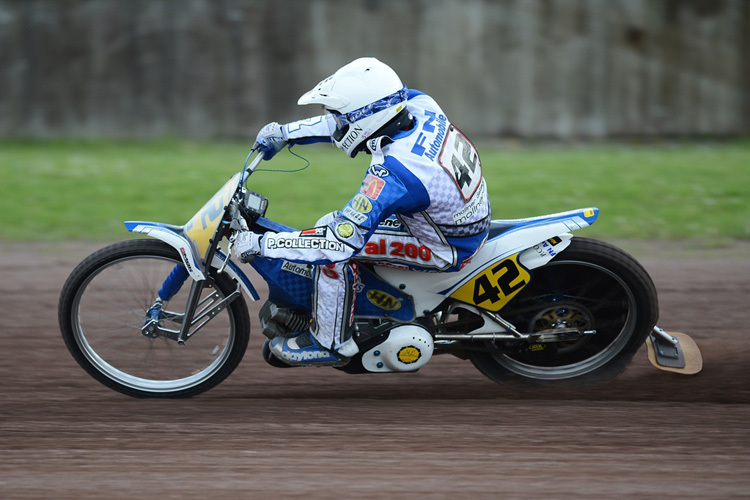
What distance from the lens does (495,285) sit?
4832mm

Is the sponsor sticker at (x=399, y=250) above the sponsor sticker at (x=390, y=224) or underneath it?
underneath

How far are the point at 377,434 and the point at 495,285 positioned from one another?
1034 mm

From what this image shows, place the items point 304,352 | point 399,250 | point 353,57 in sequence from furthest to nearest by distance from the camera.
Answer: point 353,57 → point 304,352 → point 399,250

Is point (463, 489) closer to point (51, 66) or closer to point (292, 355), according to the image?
point (292, 355)

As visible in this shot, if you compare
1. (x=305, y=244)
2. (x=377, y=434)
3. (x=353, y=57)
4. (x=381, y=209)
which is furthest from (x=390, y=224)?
(x=353, y=57)

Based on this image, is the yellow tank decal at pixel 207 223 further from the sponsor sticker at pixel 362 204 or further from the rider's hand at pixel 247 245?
the sponsor sticker at pixel 362 204

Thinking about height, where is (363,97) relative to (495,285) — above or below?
above

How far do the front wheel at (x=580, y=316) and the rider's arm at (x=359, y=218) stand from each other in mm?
1008

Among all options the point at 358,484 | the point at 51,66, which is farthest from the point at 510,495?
the point at 51,66

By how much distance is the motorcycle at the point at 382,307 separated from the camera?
4766 millimetres

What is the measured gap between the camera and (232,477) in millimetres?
4012

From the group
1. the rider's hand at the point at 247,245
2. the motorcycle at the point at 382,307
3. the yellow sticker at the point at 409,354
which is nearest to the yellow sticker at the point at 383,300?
the motorcycle at the point at 382,307

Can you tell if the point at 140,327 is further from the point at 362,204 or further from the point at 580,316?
the point at 580,316

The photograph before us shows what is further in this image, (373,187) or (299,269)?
(299,269)
